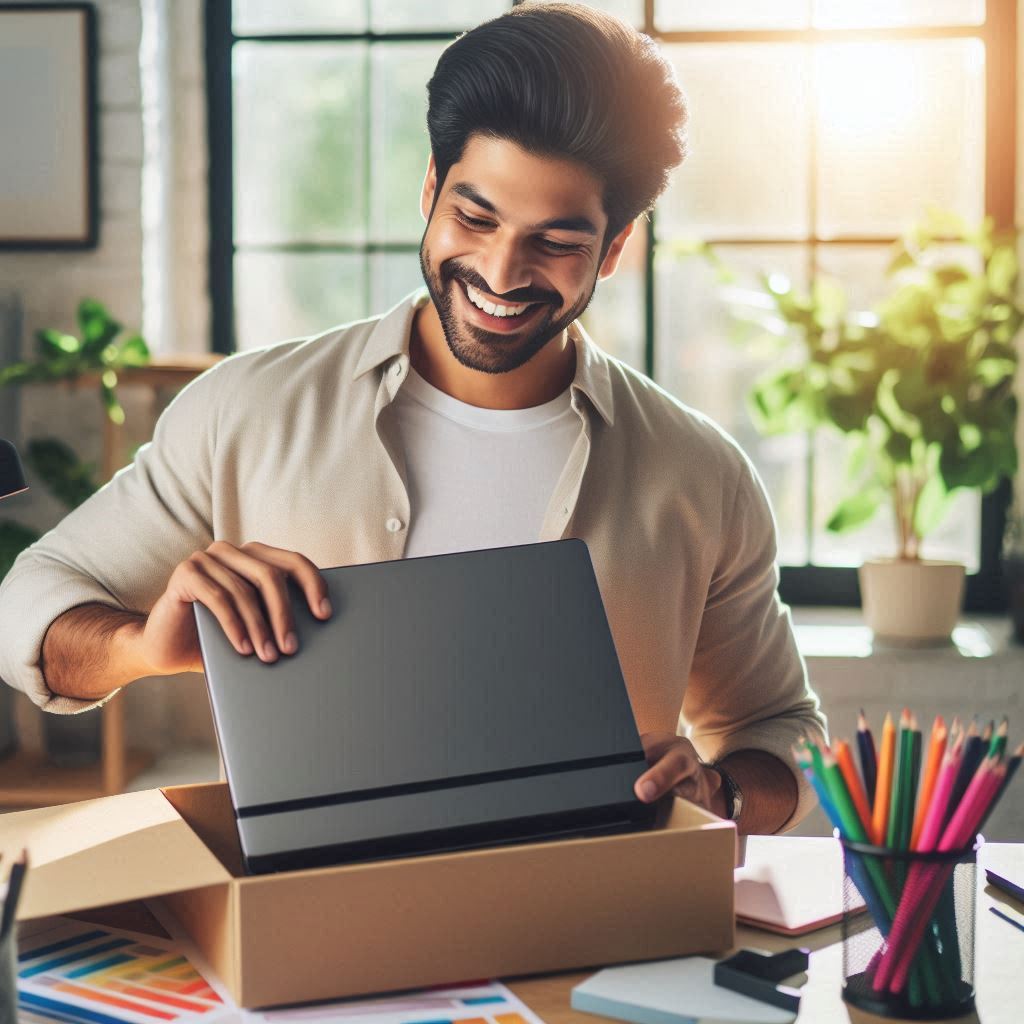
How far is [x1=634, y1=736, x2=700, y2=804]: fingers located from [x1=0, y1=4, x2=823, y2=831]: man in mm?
272

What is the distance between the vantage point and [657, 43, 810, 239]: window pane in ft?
9.18

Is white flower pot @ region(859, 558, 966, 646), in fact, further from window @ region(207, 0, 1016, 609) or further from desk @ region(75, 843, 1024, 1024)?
desk @ region(75, 843, 1024, 1024)

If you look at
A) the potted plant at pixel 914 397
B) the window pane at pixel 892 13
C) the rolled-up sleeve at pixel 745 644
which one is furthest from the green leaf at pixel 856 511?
the rolled-up sleeve at pixel 745 644

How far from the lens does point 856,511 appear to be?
99.3 inches

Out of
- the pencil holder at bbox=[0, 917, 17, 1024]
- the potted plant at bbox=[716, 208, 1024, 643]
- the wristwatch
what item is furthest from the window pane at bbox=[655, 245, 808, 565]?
the pencil holder at bbox=[0, 917, 17, 1024]

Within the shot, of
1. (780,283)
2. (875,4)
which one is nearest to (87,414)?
(780,283)

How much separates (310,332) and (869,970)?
239 centimetres

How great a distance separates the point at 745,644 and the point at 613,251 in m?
0.44

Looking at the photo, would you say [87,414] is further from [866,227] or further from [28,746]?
[866,227]

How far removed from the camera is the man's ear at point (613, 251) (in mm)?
1338

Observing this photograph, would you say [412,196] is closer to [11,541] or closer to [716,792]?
[11,541]

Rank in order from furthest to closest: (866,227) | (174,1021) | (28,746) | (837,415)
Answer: (866,227) < (28,746) < (837,415) < (174,1021)

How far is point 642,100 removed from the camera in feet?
4.16

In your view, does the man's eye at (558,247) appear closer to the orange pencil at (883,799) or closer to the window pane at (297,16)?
the orange pencil at (883,799)
